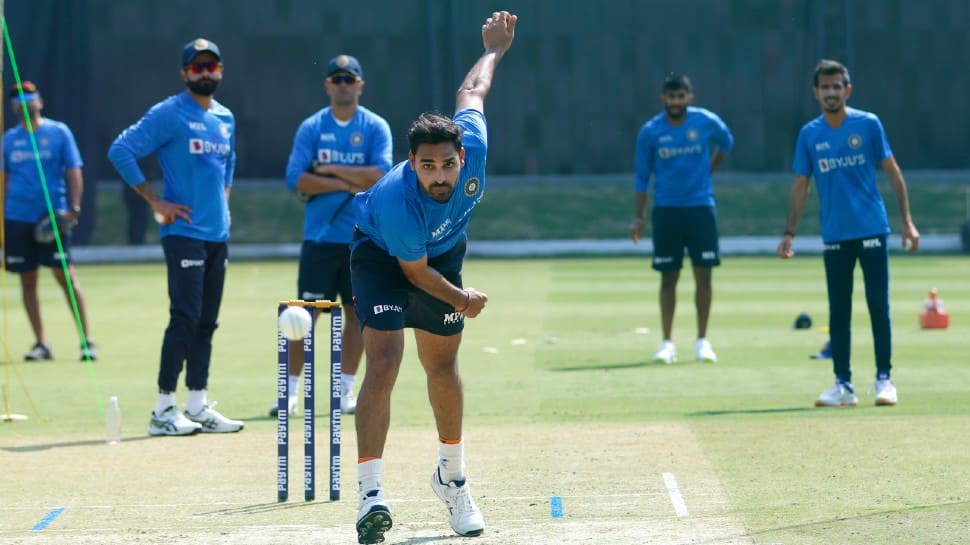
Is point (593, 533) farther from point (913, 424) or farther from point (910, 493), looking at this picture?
point (913, 424)

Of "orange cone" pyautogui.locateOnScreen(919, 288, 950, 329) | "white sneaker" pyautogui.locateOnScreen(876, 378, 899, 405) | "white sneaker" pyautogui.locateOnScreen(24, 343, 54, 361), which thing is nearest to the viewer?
"white sneaker" pyautogui.locateOnScreen(876, 378, 899, 405)

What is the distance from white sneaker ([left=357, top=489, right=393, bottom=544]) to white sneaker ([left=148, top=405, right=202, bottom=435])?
11.1ft

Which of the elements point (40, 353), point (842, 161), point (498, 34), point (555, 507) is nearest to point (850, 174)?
point (842, 161)

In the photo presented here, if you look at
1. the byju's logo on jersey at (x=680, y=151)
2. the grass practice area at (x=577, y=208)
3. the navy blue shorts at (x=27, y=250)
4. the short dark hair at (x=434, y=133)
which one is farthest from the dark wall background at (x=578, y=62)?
the short dark hair at (x=434, y=133)

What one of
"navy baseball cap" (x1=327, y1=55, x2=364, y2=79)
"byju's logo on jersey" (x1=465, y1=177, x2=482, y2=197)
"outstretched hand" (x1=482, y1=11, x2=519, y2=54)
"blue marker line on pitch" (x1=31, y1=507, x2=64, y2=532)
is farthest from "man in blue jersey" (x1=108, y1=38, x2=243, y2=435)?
"byju's logo on jersey" (x1=465, y1=177, x2=482, y2=197)

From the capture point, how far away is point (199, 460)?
8.62 m

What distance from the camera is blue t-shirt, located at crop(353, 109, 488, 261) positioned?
6465 mm

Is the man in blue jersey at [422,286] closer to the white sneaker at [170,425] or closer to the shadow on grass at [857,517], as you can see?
the shadow on grass at [857,517]

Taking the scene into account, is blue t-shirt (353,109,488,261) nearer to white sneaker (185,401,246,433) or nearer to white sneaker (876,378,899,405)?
white sneaker (185,401,246,433)

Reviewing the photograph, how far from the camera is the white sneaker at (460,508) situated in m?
6.57

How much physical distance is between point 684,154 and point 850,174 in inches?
122

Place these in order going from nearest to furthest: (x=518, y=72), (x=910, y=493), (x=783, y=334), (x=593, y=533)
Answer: (x=593, y=533)
(x=910, y=493)
(x=783, y=334)
(x=518, y=72)

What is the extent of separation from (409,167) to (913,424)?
407 centimetres

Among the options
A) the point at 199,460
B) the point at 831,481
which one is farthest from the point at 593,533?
the point at 199,460
